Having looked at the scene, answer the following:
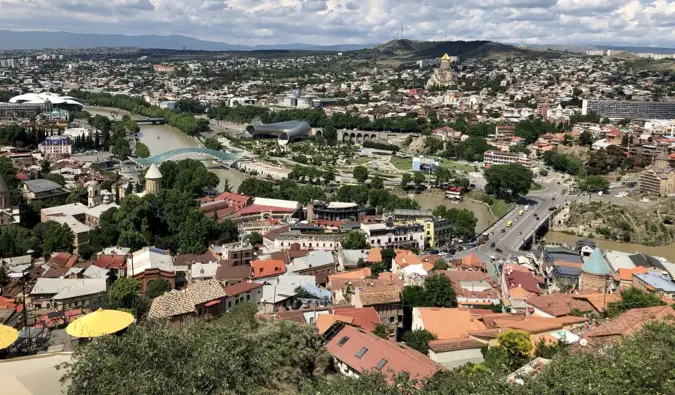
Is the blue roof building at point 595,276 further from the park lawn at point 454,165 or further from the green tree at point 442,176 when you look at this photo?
the park lawn at point 454,165

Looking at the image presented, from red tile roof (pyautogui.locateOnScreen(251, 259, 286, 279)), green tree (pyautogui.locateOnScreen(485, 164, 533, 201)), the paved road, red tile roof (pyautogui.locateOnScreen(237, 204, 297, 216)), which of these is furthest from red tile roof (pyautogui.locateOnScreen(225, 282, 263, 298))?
green tree (pyautogui.locateOnScreen(485, 164, 533, 201))

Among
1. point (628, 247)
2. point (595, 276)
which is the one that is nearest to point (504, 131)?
point (628, 247)

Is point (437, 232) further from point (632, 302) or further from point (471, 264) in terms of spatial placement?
point (632, 302)

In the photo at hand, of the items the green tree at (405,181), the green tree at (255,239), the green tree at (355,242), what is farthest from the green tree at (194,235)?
the green tree at (405,181)

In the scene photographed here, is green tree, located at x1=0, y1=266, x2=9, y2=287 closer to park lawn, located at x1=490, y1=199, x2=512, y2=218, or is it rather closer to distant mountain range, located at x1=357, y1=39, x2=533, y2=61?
park lawn, located at x1=490, y1=199, x2=512, y2=218

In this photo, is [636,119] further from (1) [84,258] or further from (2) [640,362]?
(2) [640,362]

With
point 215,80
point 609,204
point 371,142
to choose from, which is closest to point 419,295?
point 609,204

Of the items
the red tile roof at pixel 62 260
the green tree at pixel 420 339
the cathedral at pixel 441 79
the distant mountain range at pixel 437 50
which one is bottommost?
the red tile roof at pixel 62 260
